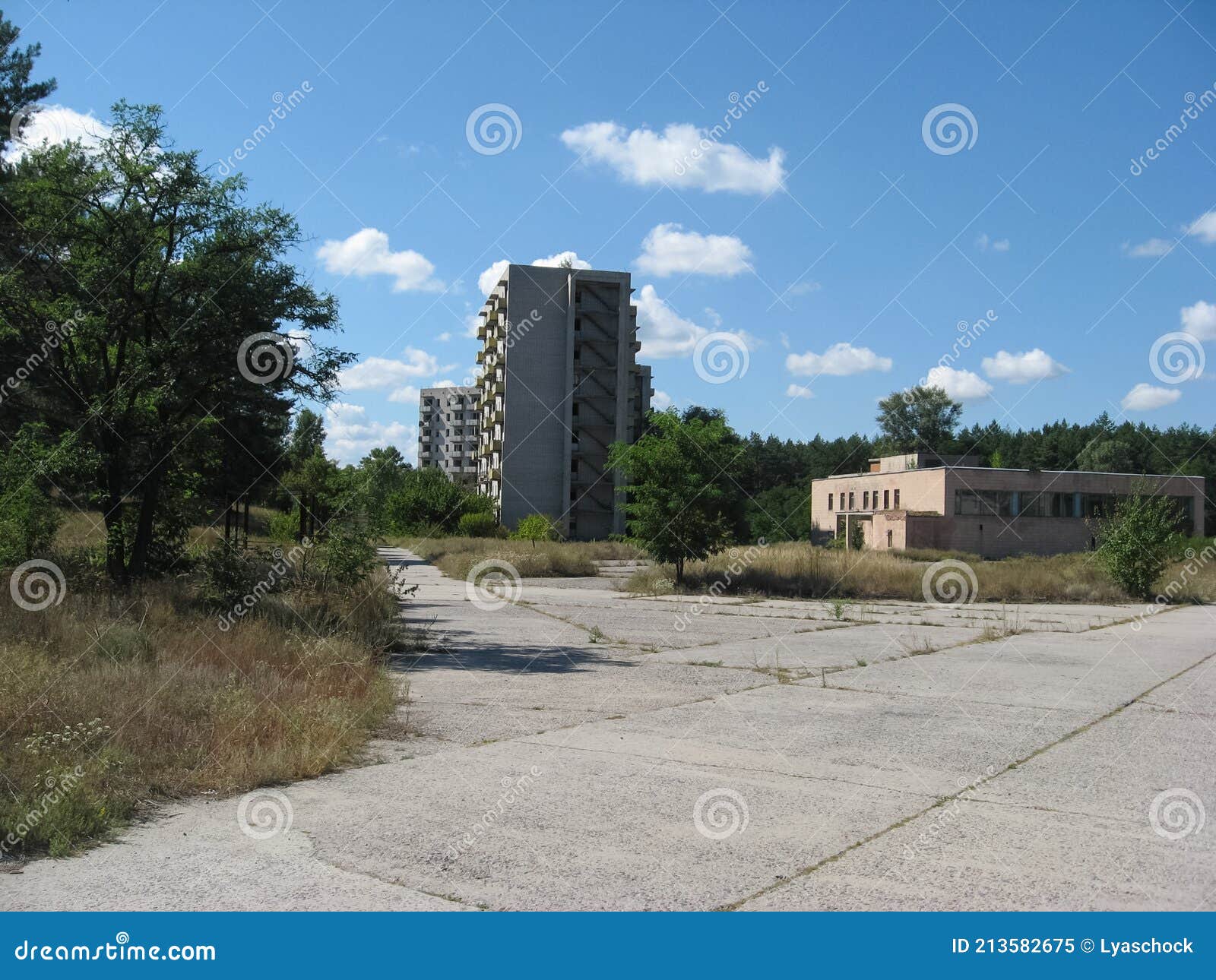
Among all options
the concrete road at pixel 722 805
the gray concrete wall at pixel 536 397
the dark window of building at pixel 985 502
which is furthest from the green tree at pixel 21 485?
the gray concrete wall at pixel 536 397

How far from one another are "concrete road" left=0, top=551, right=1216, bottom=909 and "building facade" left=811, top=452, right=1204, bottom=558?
57137 mm

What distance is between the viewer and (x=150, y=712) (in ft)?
25.9

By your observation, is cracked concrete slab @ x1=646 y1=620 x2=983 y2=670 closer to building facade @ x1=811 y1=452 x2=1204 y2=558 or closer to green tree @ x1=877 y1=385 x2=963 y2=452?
building facade @ x1=811 y1=452 x2=1204 y2=558

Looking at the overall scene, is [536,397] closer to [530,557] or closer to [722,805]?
[530,557]

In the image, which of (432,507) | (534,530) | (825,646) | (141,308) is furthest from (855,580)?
(432,507)

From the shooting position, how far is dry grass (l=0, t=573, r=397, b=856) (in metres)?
6.27

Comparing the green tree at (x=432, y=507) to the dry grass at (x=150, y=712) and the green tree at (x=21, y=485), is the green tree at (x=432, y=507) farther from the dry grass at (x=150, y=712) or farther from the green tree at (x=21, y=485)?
the dry grass at (x=150, y=712)

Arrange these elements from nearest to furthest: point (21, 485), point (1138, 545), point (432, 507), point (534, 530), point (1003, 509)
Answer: point (21, 485), point (1138, 545), point (534, 530), point (1003, 509), point (432, 507)

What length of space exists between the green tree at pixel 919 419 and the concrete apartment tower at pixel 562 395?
161 ft

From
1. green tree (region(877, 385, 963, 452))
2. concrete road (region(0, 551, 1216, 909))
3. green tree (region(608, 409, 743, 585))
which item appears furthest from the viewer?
green tree (region(877, 385, 963, 452))

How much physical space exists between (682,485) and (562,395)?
54.5 m

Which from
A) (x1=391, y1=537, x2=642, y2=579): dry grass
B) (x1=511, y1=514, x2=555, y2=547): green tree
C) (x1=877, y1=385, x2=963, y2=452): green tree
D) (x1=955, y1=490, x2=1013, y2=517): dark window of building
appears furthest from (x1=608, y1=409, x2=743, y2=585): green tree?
(x1=877, y1=385, x2=963, y2=452): green tree

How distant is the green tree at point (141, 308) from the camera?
15.5 m
